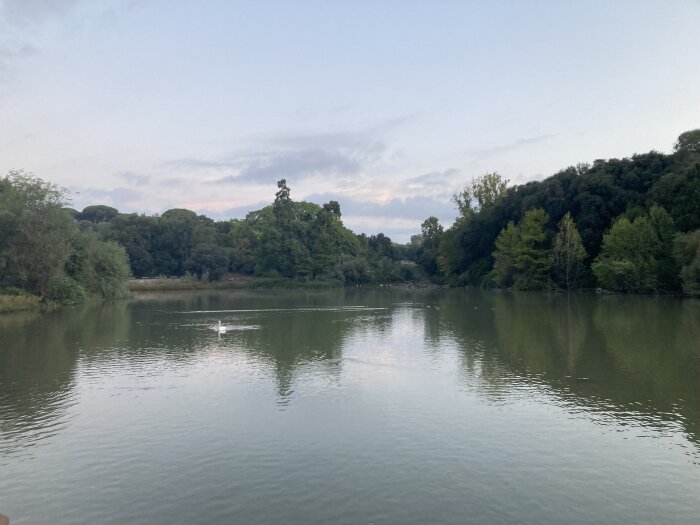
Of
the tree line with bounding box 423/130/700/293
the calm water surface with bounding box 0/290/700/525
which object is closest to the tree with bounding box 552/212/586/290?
the tree line with bounding box 423/130/700/293

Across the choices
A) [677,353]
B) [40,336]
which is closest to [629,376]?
[677,353]

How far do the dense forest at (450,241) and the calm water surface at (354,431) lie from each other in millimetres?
25145

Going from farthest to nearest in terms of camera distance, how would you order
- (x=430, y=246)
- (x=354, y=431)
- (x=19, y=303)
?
(x=430, y=246) → (x=19, y=303) → (x=354, y=431)

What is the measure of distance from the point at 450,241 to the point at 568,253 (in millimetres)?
31660

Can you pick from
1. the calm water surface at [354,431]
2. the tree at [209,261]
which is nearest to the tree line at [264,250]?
the tree at [209,261]

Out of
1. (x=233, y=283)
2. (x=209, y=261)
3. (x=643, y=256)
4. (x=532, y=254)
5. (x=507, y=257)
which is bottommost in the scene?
(x=233, y=283)

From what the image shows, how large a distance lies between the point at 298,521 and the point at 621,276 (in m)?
60.6

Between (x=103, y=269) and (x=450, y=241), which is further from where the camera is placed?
(x=450, y=241)

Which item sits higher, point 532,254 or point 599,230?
point 599,230

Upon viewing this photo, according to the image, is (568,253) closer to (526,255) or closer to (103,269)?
(526,255)

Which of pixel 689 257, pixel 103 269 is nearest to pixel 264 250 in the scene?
pixel 103 269

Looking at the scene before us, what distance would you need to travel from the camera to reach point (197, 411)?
14.8m

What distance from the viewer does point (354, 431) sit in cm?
1286

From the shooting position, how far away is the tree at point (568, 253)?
69.5m
